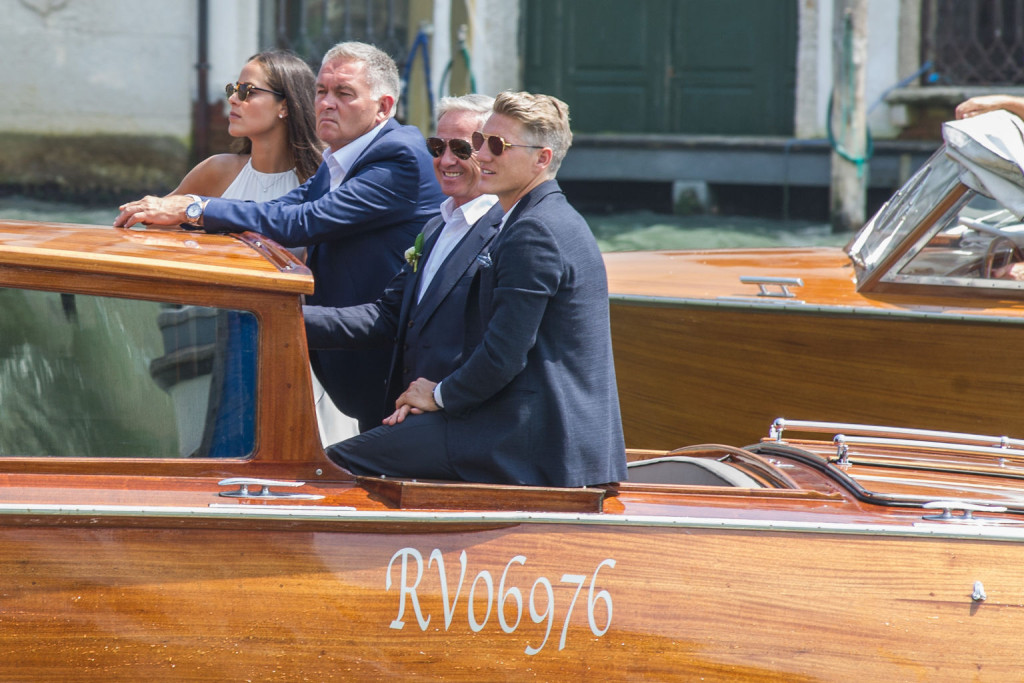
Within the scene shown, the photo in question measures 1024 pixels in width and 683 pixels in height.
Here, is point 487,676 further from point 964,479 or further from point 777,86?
point 777,86

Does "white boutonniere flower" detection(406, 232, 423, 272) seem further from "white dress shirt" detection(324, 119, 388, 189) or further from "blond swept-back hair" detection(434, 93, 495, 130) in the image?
"white dress shirt" detection(324, 119, 388, 189)

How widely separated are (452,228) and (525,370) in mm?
600

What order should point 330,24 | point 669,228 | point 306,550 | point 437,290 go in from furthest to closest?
point 330,24, point 669,228, point 437,290, point 306,550

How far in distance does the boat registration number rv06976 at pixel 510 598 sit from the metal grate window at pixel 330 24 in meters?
9.86

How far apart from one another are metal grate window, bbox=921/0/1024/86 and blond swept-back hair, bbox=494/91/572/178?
31.2 ft

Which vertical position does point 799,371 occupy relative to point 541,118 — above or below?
below

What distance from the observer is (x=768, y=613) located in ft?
7.45

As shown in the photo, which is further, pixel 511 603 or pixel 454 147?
pixel 454 147

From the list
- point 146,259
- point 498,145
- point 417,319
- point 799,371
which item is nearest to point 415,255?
point 417,319

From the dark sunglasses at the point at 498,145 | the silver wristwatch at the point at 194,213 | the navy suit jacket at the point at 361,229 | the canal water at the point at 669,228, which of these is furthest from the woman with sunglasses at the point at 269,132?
the canal water at the point at 669,228

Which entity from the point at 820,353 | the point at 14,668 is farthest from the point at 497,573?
the point at 820,353

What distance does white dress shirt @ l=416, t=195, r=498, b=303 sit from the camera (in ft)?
9.38

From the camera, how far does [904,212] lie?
15.3 feet

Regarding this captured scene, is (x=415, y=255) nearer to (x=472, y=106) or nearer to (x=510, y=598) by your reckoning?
(x=472, y=106)
